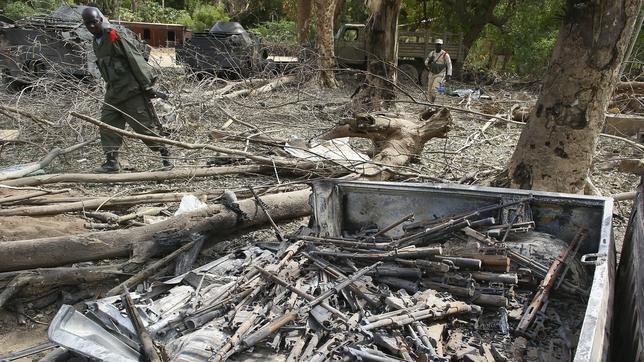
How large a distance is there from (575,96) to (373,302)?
9.05ft

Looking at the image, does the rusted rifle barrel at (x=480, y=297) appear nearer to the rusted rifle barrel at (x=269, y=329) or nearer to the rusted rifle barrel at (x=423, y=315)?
the rusted rifle barrel at (x=423, y=315)

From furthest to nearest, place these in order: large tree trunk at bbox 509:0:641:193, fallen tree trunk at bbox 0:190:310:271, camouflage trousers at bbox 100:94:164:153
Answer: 1. camouflage trousers at bbox 100:94:164:153
2. large tree trunk at bbox 509:0:641:193
3. fallen tree trunk at bbox 0:190:310:271

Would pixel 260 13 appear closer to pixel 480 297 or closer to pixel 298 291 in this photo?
pixel 298 291

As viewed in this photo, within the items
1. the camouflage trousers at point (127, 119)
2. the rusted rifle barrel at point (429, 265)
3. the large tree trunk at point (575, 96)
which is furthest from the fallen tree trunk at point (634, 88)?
the rusted rifle barrel at point (429, 265)

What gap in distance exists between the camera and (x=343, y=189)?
3.68 meters

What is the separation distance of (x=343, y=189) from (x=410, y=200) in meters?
0.46

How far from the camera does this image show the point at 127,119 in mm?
6406

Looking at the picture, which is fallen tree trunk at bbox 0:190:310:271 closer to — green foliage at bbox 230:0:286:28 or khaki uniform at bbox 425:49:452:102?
khaki uniform at bbox 425:49:452:102

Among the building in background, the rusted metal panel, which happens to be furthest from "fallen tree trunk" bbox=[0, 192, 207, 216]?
the building in background

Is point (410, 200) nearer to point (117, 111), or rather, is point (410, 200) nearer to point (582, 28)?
point (582, 28)

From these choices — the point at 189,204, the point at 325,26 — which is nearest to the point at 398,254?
the point at 189,204

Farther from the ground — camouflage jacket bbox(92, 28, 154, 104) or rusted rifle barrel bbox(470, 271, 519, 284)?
camouflage jacket bbox(92, 28, 154, 104)

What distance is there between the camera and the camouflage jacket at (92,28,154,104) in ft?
20.0

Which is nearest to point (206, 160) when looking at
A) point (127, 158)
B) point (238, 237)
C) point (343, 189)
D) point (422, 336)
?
point (127, 158)
